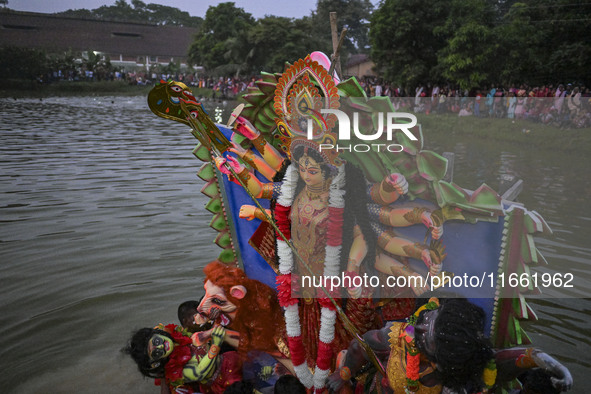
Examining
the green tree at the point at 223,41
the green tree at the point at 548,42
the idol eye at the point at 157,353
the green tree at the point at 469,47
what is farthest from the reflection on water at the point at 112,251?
the green tree at the point at 223,41

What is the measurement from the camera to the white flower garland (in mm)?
2672

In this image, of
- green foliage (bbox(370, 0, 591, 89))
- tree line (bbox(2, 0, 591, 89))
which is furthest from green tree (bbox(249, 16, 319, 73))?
green foliage (bbox(370, 0, 591, 89))

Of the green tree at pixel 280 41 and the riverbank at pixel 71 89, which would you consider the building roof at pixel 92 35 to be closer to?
the riverbank at pixel 71 89

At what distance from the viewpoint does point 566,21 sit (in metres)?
16.3

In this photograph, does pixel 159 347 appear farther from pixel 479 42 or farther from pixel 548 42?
pixel 548 42

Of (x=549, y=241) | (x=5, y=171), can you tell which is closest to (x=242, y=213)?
(x=549, y=241)

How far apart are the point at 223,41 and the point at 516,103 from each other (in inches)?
1163

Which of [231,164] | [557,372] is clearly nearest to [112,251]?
[231,164]

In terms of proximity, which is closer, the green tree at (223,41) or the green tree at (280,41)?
the green tree at (280,41)

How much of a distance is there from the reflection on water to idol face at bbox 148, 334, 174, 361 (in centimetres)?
109

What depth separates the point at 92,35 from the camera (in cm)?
5372

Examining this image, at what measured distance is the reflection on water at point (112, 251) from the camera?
4035mm

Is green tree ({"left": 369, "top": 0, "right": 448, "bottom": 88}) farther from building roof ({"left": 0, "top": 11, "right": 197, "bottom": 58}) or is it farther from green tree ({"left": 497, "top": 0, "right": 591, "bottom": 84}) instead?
building roof ({"left": 0, "top": 11, "right": 197, "bottom": 58})

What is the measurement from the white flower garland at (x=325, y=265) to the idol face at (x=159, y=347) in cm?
76
